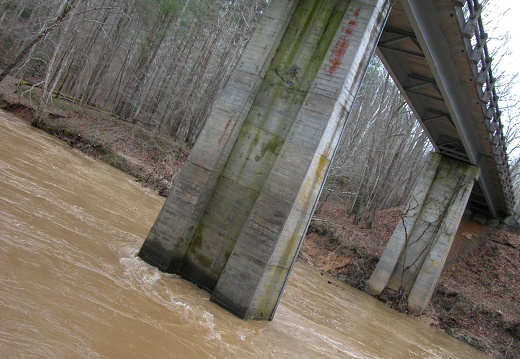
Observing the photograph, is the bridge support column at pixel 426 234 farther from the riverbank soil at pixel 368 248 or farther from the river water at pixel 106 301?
the river water at pixel 106 301

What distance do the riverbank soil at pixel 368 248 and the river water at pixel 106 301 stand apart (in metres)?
6.19

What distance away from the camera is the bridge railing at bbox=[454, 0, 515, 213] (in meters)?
11.1

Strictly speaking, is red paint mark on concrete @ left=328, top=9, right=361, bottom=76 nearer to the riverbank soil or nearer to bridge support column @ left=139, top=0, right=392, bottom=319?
bridge support column @ left=139, top=0, right=392, bottom=319

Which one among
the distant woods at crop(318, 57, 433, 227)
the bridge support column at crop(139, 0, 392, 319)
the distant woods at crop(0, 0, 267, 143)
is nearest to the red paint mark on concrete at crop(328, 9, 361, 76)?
the bridge support column at crop(139, 0, 392, 319)

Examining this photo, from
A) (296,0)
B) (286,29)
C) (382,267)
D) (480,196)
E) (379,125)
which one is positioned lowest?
(382,267)

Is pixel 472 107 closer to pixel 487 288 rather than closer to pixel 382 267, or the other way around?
pixel 382 267

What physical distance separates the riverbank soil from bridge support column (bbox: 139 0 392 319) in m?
11.9

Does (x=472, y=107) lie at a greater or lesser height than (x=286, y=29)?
greater

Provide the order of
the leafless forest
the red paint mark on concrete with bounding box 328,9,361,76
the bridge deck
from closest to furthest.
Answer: the red paint mark on concrete with bounding box 328,9,361,76 < the bridge deck < the leafless forest

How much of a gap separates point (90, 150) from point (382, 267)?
14.9 metres

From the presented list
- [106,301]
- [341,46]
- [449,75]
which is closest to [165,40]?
[449,75]

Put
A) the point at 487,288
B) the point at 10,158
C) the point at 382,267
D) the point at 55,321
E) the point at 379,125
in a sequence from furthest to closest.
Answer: the point at 379,125 → the point at 487,288 → the point at 382,267 → the point at 10,158 → the point at 55,321

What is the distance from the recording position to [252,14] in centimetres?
2858

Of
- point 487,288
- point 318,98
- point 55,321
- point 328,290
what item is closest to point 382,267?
point 328,290
